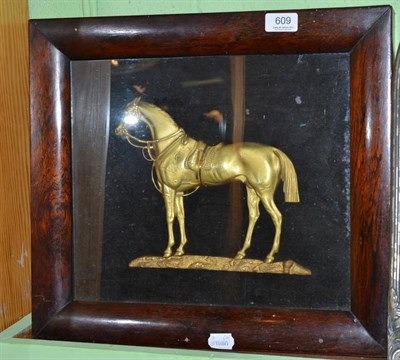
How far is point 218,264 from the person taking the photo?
2.53 feet

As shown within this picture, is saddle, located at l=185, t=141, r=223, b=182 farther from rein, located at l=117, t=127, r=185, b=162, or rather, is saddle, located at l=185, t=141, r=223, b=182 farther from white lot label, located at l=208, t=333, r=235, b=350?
white lot label, located at l=208, t=333, r=235, b=350

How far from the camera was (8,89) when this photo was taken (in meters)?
0.81

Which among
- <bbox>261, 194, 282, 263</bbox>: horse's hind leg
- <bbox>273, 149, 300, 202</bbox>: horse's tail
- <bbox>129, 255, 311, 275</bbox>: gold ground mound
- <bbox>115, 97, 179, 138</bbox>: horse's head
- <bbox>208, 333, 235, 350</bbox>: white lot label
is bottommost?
<bbox>208, 333, 235, 350</bbox>: white lot label

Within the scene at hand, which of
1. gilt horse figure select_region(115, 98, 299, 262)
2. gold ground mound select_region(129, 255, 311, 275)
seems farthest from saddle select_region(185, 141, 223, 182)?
gold ground mound select_region(129, 255, 311, 275)

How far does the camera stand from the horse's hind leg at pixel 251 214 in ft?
2.48

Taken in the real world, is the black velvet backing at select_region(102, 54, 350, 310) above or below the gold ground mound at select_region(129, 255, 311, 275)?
above

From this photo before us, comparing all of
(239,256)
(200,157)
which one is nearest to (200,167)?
(200,157)

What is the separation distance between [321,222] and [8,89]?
0.42 m

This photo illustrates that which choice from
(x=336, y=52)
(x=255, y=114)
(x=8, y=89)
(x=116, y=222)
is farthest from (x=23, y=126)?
(x=336, y=52)

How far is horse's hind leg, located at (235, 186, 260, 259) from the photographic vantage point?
76 cm

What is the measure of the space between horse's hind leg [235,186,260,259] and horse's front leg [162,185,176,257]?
0.08 metres

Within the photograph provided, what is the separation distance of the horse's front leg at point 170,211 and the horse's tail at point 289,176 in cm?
13

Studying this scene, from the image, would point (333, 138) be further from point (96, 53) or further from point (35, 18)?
point (35, 18)

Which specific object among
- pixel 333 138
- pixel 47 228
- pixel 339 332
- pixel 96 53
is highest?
pixel 96 53
